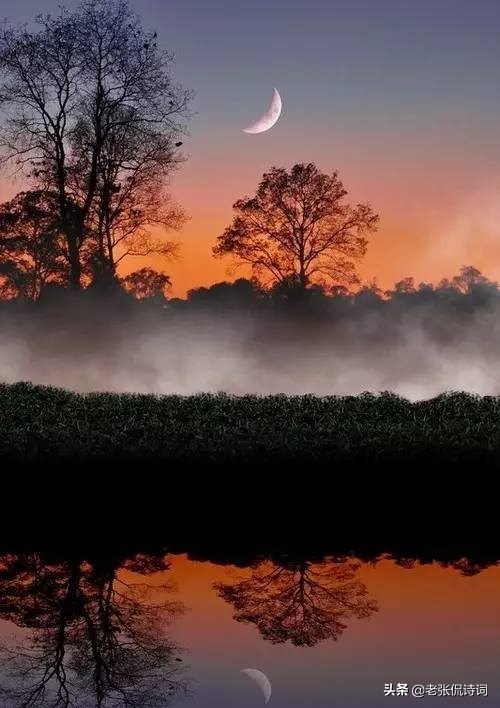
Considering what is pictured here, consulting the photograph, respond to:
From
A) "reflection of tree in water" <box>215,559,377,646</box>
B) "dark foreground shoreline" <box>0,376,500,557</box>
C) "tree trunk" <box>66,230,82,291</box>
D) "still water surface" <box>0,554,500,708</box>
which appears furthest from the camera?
Answer: "tree trunk" <box>66,230,82,291</box>

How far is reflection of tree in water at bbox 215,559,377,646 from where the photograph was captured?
7.34m

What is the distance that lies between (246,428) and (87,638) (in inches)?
241

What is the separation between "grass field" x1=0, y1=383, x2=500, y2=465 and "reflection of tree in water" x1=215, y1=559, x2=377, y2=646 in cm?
236

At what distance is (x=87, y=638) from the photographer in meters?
7.25

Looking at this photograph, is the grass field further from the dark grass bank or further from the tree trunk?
the tree trunk

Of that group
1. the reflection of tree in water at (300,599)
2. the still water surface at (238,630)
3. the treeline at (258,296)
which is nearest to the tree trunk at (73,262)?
the treeline at (258,296)

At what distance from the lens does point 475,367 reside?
21.5m

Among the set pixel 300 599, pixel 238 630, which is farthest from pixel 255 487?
pixel 238 630

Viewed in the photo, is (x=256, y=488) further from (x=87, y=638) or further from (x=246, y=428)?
(x=87, y=638)

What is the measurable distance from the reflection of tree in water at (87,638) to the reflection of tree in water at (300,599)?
74 cm

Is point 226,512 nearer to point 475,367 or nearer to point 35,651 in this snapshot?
point 35,651

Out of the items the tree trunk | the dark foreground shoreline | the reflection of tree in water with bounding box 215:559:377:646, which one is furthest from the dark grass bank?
the tree trunk

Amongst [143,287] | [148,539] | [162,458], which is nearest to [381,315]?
[143,287]

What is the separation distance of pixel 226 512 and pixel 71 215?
A: 44.9 ft
